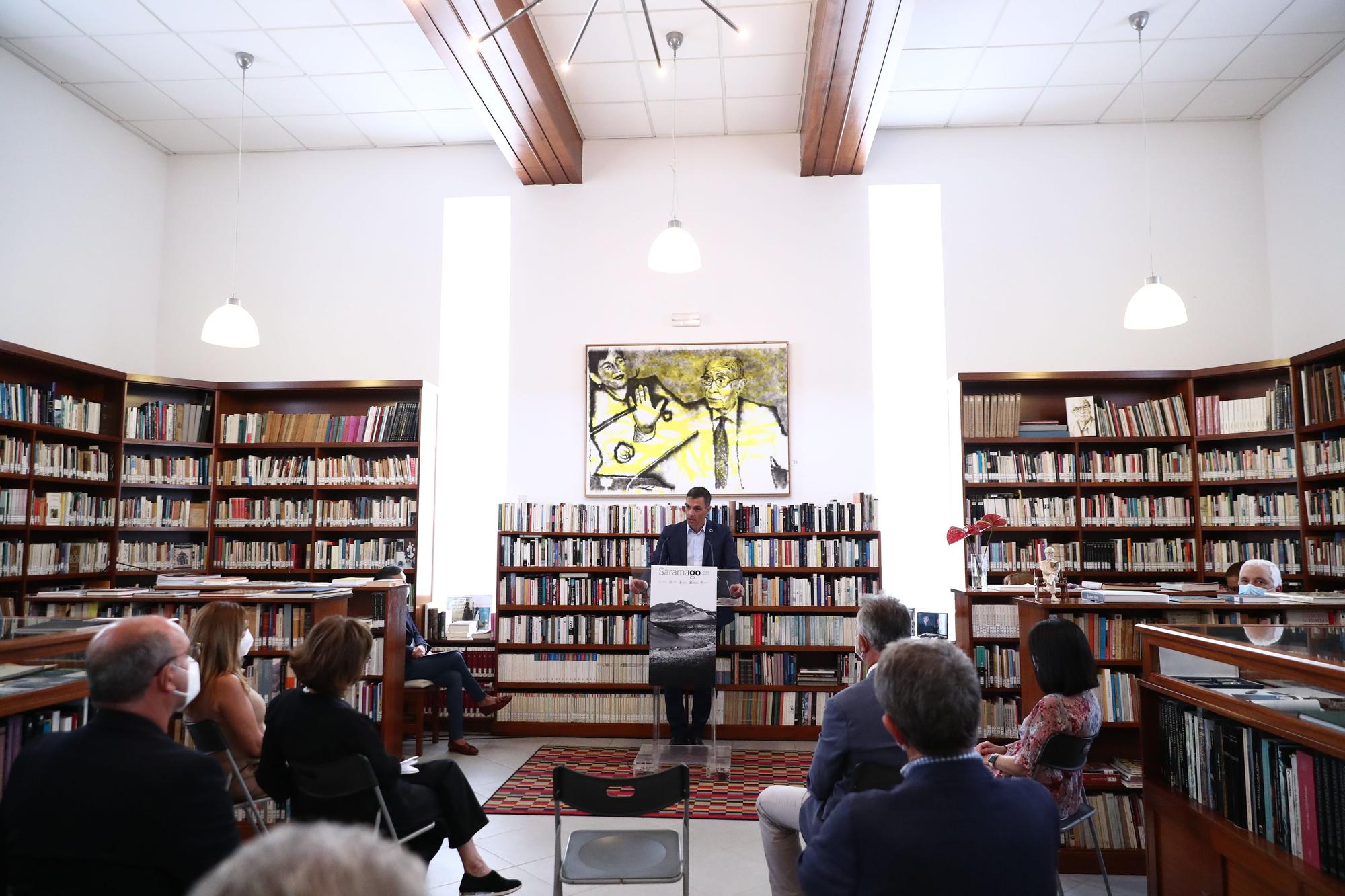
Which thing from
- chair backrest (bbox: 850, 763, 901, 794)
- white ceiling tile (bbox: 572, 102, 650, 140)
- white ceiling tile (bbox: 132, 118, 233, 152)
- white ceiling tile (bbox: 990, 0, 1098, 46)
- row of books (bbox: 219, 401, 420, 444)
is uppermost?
white ceiling tile (bbox: 990, 0, 1098, 46)

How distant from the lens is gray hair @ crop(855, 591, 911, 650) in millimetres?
2863

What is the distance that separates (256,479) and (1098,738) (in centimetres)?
624

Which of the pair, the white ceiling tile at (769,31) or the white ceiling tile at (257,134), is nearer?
the white ceiling tile at (769,31)

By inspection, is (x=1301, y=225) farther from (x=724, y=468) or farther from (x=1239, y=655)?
(x=1239, y=655)

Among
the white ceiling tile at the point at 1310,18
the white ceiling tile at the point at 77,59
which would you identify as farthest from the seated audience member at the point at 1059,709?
the white ceiling tile at the point at 77,59

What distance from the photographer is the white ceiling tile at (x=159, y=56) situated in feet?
18.3

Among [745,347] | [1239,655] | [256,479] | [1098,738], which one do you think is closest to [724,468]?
[745,347]

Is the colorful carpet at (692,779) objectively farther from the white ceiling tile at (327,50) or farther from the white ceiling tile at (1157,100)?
the white ceiling tile at (1157,100)

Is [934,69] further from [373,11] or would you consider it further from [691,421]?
[373,11]

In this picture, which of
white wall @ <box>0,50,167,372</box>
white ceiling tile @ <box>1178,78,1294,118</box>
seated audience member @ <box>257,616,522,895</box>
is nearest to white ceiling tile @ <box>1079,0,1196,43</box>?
white ceiling tile @ <box>1178,78,1294,118</box>

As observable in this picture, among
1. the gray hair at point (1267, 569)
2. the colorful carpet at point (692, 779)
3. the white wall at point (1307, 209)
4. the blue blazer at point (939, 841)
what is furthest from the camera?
the white wall at point (1307, 209)

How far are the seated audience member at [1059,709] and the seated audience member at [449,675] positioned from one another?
3.91m

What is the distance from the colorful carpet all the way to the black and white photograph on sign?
63cm

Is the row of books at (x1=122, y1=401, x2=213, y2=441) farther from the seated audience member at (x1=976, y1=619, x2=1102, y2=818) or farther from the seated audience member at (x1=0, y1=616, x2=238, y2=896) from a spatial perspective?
the seated audience member at (x1=976, y1=619, x2=1102, y2=818)
